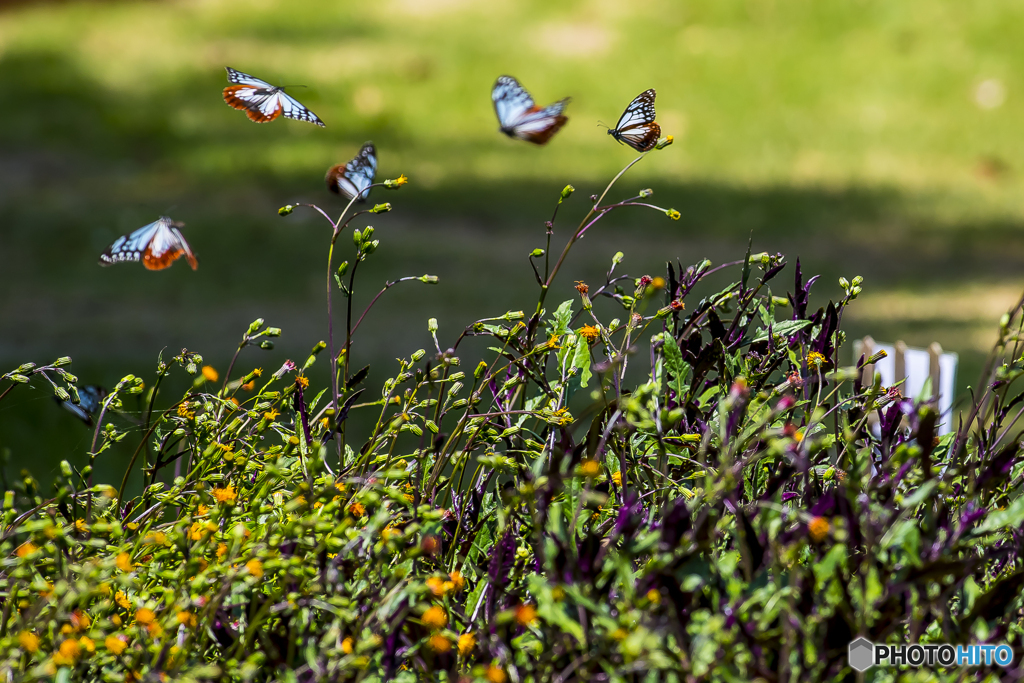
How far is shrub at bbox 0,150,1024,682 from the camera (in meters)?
1.10

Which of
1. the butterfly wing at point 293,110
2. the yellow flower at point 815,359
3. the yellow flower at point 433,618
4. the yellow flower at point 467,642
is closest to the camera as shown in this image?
the yellow flower at point 433,618

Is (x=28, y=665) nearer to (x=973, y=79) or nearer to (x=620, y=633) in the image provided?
(x=620, y=633)

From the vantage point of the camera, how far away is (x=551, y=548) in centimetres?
109

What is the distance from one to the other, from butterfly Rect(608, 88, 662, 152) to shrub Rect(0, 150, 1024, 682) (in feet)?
0.72

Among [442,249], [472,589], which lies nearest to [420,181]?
[442,249]

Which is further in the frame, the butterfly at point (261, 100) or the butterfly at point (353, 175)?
the butterfly at point (353, 175)

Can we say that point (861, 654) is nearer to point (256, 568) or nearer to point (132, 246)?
point (256, 568)

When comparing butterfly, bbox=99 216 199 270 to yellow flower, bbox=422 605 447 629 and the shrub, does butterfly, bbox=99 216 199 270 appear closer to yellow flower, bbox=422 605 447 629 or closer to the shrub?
the shrub

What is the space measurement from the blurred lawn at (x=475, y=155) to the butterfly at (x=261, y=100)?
164 inches

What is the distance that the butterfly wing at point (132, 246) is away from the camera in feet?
5.66

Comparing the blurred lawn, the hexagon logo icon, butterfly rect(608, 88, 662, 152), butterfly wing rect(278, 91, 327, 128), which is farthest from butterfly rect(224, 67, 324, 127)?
the blurred lawn

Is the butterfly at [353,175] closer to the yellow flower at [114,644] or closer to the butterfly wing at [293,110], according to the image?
the butterfly wing at [293,110]

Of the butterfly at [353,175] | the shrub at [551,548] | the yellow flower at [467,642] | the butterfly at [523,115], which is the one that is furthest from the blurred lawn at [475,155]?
the yellow flower at [467,642]

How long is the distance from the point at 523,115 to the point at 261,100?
511 mm
